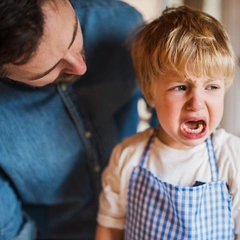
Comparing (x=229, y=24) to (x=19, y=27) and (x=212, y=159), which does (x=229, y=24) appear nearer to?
(x=212, y=159)

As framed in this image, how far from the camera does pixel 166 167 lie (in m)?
0.79

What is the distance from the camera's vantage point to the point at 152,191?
0.78 meters

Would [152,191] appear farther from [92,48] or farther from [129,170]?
[92,48]

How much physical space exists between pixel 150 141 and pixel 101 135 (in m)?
0.17

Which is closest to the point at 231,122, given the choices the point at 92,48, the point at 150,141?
the point at 150,141

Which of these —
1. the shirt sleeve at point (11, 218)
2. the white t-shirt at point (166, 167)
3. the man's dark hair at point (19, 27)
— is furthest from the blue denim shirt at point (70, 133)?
the man's dark hair at point (19, 27)

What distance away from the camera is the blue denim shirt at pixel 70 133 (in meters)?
0.88

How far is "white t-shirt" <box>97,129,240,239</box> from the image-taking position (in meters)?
0.75

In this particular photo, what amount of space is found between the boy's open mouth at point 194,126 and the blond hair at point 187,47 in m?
0.08

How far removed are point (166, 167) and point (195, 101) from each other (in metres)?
0.15

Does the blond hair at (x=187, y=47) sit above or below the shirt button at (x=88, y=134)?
above

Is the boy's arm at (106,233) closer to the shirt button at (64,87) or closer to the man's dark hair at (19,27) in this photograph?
the shirt button at (64,87)

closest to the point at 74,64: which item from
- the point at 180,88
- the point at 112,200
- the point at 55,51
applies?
the point at 55,51

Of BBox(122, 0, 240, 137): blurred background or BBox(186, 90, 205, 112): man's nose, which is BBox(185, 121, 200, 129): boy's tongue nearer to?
BBox(186, 90, 205, 112): man's nose
